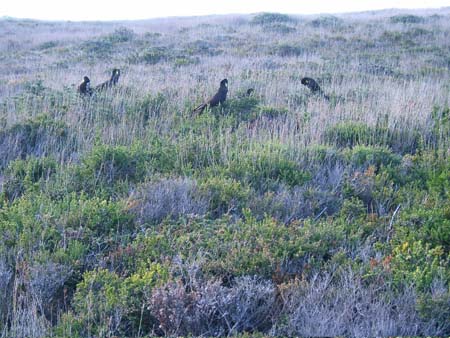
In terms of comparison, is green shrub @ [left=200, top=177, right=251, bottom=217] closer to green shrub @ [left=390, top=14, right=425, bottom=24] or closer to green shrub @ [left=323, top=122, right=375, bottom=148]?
green shrub @ [left=323, top=122, right=375, bottom=148]

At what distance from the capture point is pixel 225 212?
4895mm

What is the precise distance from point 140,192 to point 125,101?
3866 millimetres

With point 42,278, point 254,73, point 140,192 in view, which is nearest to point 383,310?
point 42,278

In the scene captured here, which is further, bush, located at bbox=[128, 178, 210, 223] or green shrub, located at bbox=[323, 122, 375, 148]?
A: green shrub, located at bbox=[323, 122, 375, 148]

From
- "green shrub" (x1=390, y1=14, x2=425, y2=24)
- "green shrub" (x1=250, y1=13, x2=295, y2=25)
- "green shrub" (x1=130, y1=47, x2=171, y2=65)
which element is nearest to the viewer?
"green shrub" (x1=130, y1=47, x2=171, y2=65)

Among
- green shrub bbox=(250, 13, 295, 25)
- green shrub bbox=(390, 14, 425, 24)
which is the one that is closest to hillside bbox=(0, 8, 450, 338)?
green shrub bbox=(390, 14, 425, 24)

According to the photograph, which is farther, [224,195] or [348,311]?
[224,195]

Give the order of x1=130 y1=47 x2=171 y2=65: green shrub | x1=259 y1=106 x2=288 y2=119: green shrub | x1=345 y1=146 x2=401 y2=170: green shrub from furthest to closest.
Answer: x1=130 y1=47 x2=171 y2=65: green shrub
x1=259 y1=106 x2=288 y2=119: green shrub
x1=345 y1=146 x2=401 y2=170: green shrub

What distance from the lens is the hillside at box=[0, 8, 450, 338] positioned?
3.25m

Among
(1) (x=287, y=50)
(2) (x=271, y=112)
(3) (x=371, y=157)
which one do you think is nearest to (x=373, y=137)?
(3) (x=371, y=157)

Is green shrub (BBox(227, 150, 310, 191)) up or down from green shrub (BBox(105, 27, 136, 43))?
down

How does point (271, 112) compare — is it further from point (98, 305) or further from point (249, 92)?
point (98, 305)

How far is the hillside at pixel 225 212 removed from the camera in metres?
3.25

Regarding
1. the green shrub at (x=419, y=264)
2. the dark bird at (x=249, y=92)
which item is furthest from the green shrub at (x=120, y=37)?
the green shrub at (x=419, y=264)
